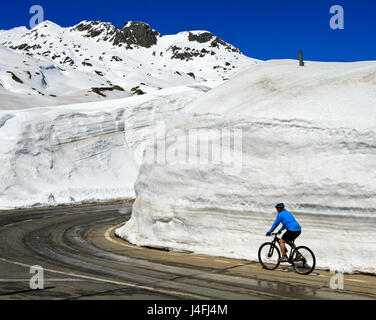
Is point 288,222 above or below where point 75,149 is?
below

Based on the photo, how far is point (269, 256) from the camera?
9.97 meters

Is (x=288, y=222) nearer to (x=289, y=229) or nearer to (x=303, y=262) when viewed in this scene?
(x=289, y=229)

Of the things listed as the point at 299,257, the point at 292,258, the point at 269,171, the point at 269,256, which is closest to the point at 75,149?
the point at 269,171

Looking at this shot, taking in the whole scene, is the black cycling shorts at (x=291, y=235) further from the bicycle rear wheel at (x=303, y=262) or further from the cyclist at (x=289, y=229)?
the bicycle rear wheel at (x=303, y=262)

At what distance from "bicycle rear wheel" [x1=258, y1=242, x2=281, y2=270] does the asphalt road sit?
8.3 inches

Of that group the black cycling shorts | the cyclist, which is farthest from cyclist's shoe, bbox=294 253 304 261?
the black cycling shorts

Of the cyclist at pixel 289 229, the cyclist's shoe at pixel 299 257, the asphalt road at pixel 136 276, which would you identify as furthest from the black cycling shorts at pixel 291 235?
the asphalt road at pixel 136 276

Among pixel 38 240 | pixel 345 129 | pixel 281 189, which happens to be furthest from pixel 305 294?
A: pixel 38 240

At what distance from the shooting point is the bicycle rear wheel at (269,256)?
9.78 meters

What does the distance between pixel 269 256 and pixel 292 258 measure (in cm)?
75

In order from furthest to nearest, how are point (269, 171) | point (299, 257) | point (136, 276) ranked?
point (269, 171)
point (299, 257)
point (136, 276)

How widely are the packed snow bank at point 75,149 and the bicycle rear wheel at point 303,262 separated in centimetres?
1959

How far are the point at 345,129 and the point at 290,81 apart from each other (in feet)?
12.3
